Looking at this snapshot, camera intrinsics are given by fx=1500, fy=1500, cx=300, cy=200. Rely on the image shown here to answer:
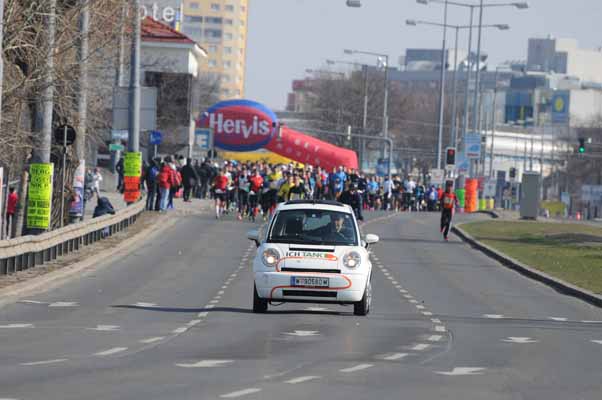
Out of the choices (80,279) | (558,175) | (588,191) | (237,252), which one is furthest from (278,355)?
(558,175)

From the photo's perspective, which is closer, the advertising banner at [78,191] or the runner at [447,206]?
the advertising banner at [78,191]

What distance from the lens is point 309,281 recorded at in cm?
1966

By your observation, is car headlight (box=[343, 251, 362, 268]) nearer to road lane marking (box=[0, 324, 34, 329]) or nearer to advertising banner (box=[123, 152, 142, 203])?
road lane marking (box=[0, 324, 34, 329])

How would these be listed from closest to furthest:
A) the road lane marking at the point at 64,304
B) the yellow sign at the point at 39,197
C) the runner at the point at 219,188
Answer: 1. the road lane marking at the point at 64,304
2. the yellow sign at the point at 39,197
3. the runner at the point at 219,188

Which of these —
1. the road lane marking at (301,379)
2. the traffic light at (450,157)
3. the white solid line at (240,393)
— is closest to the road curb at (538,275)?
the road lane marking at (301,379)

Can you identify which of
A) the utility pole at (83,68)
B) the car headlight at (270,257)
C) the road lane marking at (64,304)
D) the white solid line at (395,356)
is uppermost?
the utility pole at (83,68)

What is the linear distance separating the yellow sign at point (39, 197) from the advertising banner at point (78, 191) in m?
5.31

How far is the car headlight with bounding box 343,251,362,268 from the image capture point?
19.9 m

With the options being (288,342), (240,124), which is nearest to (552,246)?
(288,342)

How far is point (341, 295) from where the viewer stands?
19.8 meters

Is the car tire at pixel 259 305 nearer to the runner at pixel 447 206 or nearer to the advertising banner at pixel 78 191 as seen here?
the advertising banner at pixel 78 191

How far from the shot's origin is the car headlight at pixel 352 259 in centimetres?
1988

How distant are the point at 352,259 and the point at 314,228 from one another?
0.85m

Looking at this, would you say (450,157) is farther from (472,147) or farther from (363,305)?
(363,305)
